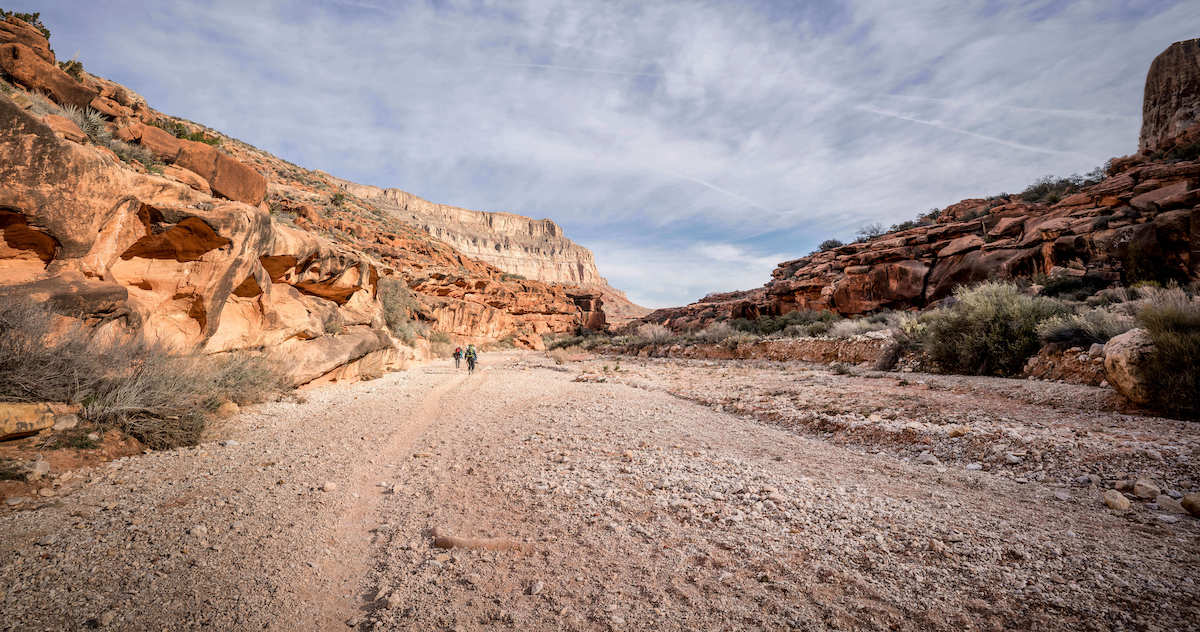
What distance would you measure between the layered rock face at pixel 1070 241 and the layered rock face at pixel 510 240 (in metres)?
57.9

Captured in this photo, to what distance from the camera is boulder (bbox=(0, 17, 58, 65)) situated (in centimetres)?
741

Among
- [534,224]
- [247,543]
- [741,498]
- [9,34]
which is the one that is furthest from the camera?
[534,224]

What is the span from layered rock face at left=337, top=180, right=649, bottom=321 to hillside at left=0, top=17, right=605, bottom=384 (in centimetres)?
7178

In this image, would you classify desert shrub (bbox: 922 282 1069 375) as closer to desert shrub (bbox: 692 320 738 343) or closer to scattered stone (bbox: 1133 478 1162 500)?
scattered stone (bbox: 1133 478 1162 500)

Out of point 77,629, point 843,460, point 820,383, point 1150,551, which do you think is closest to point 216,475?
point 77,629

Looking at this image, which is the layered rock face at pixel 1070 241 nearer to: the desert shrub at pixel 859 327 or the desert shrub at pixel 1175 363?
the desert shrub at pixel 859 327

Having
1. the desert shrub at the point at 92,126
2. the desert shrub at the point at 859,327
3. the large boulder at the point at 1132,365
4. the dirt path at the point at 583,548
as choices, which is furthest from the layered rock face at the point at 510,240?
the dirt path at the point at 583,548

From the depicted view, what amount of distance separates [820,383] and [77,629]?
9.91 metres

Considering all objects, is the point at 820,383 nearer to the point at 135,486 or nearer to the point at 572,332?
the point at 135,486

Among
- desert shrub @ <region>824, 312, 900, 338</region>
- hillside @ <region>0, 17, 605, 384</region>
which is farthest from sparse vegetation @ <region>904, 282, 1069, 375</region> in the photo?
hillside @ <region>0, 17, 605, 384</region>

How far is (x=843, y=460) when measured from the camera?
12.7ft

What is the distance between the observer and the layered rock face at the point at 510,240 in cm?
9425

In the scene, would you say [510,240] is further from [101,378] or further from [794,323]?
[101,378]

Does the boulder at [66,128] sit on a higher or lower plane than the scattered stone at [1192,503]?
higher
